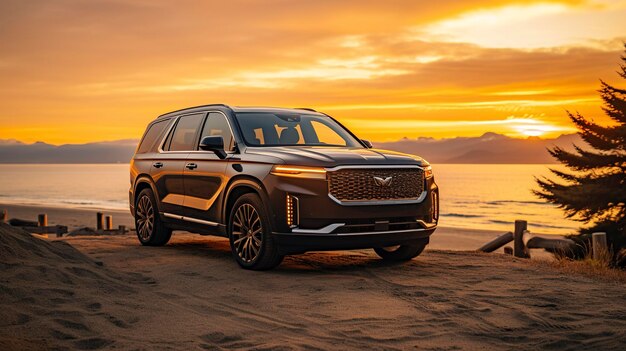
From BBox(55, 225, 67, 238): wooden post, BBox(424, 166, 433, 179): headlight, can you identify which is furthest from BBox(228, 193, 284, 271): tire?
BBox(55, 225, 67, 238): wooden post

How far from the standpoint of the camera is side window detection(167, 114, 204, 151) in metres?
10.6

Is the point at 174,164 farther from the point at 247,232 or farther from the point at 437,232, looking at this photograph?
the point at 437,232

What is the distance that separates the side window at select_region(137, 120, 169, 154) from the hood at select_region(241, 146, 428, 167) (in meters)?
3.14

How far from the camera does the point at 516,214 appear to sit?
60750mm

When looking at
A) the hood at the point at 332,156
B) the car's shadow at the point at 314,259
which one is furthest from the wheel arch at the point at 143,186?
the hood at the point at 332,156

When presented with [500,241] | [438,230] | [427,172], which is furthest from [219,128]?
[438,230]

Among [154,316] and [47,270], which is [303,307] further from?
[47,270]

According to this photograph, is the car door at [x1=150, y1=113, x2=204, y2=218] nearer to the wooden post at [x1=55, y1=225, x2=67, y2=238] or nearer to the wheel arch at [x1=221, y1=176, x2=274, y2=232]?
the wheel arch at [x1=221, y1=176, x2=274, y2=232]

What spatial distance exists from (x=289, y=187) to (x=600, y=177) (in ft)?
82.3

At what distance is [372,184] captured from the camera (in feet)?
28.2

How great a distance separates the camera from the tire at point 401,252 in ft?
32.6

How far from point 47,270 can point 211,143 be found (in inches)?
102

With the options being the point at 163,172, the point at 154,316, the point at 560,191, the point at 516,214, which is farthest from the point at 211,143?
the point at 516,214

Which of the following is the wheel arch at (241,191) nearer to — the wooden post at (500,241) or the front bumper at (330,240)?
the front bumper at (330,240)
